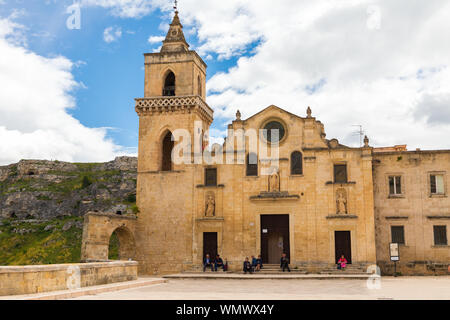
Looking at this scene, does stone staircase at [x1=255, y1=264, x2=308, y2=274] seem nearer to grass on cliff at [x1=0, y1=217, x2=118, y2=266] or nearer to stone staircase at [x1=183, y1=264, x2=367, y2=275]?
stone staircase at [x1=183, y1=264, x2=367, y2=275]

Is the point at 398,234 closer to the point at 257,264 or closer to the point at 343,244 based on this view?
Result: the point at 343,244

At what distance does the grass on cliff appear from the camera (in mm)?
58656

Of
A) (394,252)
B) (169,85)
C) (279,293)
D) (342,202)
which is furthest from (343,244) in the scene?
(169,85)

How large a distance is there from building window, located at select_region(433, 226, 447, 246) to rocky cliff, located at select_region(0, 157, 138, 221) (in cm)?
4150

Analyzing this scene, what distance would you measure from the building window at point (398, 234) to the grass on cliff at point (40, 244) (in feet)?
106

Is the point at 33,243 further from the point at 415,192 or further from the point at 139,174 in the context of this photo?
the point at 415,192

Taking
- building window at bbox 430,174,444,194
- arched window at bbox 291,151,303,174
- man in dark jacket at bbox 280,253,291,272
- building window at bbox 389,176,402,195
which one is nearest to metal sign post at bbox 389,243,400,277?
building window at bbox 389,176,402,195

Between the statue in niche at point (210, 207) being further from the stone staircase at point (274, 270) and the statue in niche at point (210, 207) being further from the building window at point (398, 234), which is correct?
the building window at point (398, 234)

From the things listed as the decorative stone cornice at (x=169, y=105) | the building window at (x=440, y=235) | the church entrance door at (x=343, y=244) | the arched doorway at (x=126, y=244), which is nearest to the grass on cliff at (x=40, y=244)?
the arched doorway at (x=126, y=244)

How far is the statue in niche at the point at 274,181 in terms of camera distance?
33156 mm

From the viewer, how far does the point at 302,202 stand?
3262cm

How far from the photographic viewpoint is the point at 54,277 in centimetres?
1653

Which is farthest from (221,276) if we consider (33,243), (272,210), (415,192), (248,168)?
(33,243)

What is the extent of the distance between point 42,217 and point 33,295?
6461cm
